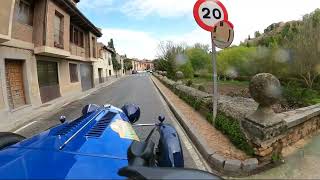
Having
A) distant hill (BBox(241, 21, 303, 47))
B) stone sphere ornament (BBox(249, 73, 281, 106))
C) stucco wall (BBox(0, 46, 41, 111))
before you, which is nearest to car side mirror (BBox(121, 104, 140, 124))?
stone sphere ornament (BBox(249, 73, 281, 106))

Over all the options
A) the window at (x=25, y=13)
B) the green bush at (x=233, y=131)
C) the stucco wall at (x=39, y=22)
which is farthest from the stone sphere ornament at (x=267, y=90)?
the stucco wall at (x=39, y=22)

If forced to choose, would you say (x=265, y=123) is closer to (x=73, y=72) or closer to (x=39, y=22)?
(x=39, y=22)

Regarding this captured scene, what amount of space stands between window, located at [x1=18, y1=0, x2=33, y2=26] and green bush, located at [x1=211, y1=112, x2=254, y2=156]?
40.7 ft

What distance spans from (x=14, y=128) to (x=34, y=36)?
813 cm

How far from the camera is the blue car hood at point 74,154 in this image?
2047 millimetres

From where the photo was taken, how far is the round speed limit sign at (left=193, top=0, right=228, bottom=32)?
6934 mm

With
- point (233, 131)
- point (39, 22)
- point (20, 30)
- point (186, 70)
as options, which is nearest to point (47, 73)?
point (39, 22)

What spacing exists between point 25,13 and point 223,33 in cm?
1298

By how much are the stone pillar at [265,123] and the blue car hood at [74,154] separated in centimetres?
250

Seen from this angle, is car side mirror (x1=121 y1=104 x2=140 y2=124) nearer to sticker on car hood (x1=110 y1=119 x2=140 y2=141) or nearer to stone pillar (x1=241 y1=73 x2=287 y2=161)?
sticker on car hood (x1=110 y1=119 x2=140 y2=141)

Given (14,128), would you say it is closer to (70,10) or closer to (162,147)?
(162,147)

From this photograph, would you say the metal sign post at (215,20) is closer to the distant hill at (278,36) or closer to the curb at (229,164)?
the curb at (229,164)

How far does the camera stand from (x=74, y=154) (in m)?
2.33

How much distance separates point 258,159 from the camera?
16.0ft
